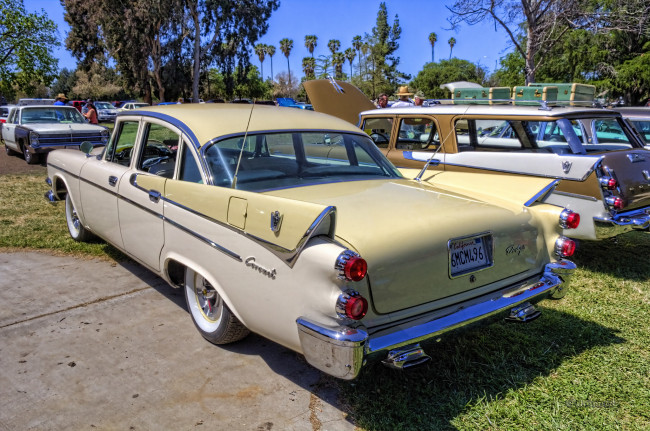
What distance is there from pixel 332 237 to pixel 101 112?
3932 cm

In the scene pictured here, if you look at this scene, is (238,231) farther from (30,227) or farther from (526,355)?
(30,227)

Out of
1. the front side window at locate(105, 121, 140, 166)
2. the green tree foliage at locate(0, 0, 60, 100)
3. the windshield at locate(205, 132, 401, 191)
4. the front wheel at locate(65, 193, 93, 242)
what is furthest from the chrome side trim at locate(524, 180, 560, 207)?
the green tree foliage at locate(0, 0, 60, 100)

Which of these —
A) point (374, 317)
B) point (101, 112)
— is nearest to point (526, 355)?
point (374, 317)

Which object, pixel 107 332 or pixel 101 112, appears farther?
pixel 101 112

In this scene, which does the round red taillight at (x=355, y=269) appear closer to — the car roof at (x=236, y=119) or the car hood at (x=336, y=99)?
the car roof at (x=236, y=119)

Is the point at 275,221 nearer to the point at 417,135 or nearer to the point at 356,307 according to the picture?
the point at 356,307

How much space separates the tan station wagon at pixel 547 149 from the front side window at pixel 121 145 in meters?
2.49

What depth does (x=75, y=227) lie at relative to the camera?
5.71m

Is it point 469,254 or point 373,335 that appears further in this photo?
point 469,254

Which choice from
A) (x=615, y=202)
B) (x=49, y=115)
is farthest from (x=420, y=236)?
(x=49, y=115)

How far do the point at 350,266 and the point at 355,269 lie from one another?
0.03m

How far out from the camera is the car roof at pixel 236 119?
11.9 feet

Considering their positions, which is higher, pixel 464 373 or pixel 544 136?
pixel 544 136

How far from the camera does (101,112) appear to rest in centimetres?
3738
